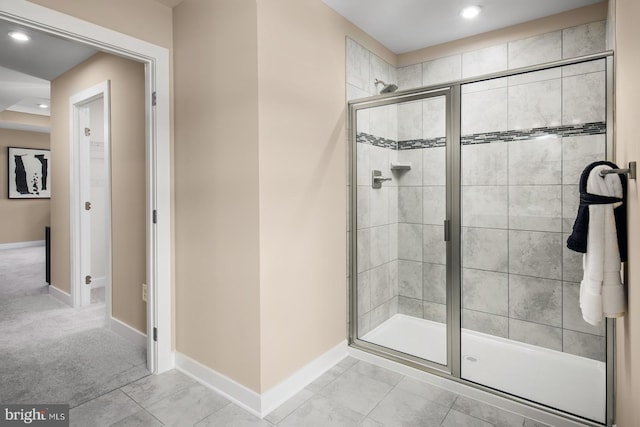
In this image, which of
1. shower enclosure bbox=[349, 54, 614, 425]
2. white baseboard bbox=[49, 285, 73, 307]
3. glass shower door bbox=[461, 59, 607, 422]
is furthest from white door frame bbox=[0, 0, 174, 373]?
white baseboard bbox=[49, 285, 73, 307]

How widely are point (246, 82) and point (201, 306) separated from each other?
1.45 meters

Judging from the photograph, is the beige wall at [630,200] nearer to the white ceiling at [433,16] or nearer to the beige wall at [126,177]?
the white ceiling at [433,16]

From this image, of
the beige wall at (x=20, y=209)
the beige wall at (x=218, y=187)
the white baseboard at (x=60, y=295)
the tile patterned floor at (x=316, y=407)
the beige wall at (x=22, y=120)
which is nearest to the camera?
the tile patterned floor at (x=316, y=407)

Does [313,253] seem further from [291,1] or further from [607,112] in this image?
[607,112]

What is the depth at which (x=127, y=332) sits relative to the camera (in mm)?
3051

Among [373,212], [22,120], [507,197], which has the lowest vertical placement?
[373,212]

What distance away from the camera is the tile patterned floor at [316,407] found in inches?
76.8

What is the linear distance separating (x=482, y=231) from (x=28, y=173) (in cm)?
902

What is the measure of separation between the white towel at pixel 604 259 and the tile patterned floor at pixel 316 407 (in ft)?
2.87

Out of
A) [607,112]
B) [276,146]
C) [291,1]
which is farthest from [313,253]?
[607,112]

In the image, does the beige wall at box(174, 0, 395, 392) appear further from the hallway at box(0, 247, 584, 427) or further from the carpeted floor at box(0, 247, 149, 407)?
the carpeted floor at box(0, 247, 149, 407)

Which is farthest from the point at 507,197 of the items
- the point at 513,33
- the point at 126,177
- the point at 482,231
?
the point at 126,177

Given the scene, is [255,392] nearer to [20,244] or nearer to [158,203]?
[158,203]

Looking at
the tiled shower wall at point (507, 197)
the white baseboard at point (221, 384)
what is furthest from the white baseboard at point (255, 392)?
the tiled shower wall at point (507, 197)
